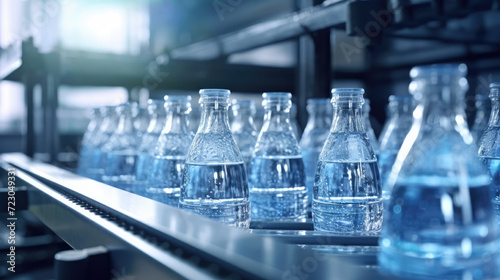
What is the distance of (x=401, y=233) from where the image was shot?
17.2 inches

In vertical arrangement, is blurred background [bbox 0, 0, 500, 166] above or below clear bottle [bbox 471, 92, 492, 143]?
above

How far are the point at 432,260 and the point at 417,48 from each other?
325 centimetres

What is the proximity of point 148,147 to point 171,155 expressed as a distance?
18cm

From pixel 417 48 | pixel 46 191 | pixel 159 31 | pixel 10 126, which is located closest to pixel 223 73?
pixel 159 31

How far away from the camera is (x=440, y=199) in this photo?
42 centimetres

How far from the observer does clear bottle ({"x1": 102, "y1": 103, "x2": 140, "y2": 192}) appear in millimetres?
1248

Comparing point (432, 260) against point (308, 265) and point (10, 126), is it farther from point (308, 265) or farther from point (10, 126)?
point (10, 126)

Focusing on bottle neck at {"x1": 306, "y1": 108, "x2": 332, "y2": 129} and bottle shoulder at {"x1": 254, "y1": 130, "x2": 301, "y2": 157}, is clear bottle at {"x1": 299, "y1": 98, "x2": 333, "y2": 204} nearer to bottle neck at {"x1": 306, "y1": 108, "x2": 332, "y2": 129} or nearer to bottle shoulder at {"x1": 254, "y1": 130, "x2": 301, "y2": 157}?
bottle neck at {"x1": 306, "y1": 108, "x2": 332, "y2": 129}

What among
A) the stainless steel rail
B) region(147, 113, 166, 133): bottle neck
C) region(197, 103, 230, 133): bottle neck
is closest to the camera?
the stainless steel rail

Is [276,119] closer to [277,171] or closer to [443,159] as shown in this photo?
[277,171]

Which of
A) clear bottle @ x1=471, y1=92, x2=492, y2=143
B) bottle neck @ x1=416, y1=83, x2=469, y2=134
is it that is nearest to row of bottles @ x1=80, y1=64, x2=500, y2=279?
bottle neck @ x1=416, y1=83, x2=469, y2=134

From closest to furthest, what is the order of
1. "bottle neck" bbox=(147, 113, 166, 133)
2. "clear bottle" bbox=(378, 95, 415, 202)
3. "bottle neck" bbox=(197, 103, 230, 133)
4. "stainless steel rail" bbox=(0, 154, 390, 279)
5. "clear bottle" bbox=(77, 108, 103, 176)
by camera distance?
"stainless steel rail" bbox=(0, 154, 390, 279)
"bottle neck" bbox=(197, 103, 230, 133)
"clear bottle" bbox=(378, 95, 415, 202)
"bottle neck" bbox=(147, 113, 166, 133)
"clear bottle" bbox=(77, 108, 103, 176)

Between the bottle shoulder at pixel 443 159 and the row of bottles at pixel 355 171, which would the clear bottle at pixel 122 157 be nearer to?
the row of bottles at pixel 355 171

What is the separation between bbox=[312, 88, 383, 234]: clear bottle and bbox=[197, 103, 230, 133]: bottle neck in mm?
178
